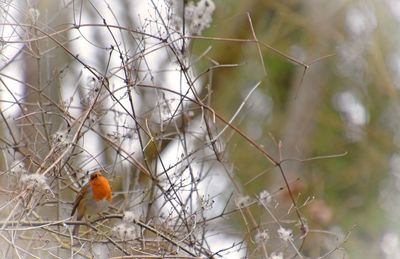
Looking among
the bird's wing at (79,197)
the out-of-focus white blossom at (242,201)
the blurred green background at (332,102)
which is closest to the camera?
the out-of-focus white blossom at (242,201)

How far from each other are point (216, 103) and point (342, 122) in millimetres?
1346

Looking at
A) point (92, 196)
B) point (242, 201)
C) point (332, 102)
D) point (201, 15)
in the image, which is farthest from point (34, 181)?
point (332, 102)

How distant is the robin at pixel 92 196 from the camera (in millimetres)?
3991

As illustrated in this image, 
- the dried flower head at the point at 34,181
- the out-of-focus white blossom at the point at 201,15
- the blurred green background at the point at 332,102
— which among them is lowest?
the blurred green background at the point at 332,102

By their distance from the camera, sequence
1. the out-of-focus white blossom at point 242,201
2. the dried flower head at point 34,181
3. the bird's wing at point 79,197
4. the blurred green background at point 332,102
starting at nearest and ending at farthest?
the dried flower head at point 34,181, the out-of-focus white blossom at point 242,201, the bird's wing at point 79,197, the blurred green background at point 332,102

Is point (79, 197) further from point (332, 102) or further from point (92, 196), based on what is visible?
point (332, 102)

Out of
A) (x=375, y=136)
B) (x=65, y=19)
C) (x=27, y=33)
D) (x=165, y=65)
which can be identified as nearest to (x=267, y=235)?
(x=27, y=33)

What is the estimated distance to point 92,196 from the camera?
402 centimetres

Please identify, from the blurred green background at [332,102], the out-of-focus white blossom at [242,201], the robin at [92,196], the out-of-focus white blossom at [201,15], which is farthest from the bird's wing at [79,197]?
the blurred green background at [332,102]

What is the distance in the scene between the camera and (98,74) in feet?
11.6

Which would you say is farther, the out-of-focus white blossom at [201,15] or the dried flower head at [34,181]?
the out-of-focus white blossom at [201,15]

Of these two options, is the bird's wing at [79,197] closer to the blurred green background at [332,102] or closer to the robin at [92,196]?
the robin at [92,196]

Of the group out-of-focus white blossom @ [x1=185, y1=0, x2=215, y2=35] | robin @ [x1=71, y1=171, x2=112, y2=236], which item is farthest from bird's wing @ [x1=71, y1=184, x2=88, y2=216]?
out-of-focus white blossom @ [x1=185, y1=0, x2=215, y2=35]

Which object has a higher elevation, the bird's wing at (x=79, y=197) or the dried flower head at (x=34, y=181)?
the dried flower head at (x=34, y=181)
